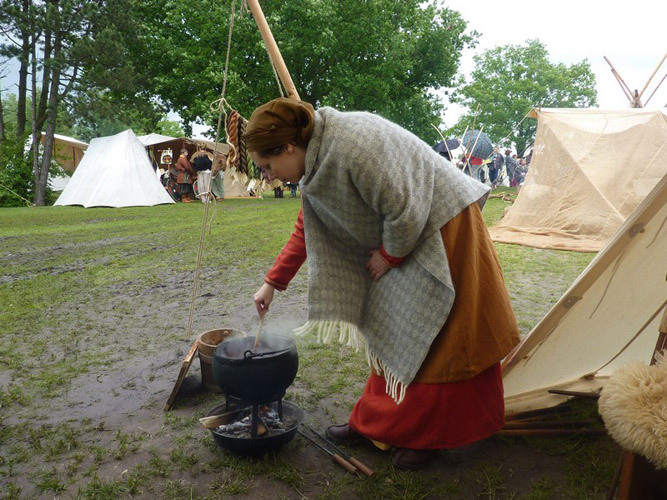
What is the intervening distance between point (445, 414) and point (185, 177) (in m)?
16.4

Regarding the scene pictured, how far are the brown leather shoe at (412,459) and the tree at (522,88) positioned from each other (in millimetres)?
37232

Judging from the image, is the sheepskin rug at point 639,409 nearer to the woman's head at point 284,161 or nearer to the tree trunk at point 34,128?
the woman's head at point 284,161

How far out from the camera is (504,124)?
37.2 m

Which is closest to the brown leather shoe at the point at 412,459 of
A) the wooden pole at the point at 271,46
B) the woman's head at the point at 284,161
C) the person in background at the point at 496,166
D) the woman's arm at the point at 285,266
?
the woman's arm at the point at 285,266

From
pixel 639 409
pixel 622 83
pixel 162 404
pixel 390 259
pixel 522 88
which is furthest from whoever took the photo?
pixel 522 88

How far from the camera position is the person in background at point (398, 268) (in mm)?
1596

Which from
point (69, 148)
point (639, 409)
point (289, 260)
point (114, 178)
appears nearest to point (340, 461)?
point (289, 260)

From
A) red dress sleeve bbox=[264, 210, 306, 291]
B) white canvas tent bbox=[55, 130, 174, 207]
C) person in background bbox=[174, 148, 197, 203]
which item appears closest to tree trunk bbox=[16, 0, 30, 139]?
white canvas tent bbox=[55, 130, 174, 207]

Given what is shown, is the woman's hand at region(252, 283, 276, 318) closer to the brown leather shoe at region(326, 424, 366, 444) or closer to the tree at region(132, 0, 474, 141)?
the brown leather shoe at region(326, 424, 366, 444)

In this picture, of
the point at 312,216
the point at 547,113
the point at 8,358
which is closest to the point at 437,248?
the point at 312,216

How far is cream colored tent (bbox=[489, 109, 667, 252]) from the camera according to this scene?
7.28 m

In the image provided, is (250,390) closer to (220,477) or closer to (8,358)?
(220,477)

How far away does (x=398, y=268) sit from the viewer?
1.81 m

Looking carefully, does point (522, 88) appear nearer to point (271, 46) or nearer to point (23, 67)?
point (23, 67)
